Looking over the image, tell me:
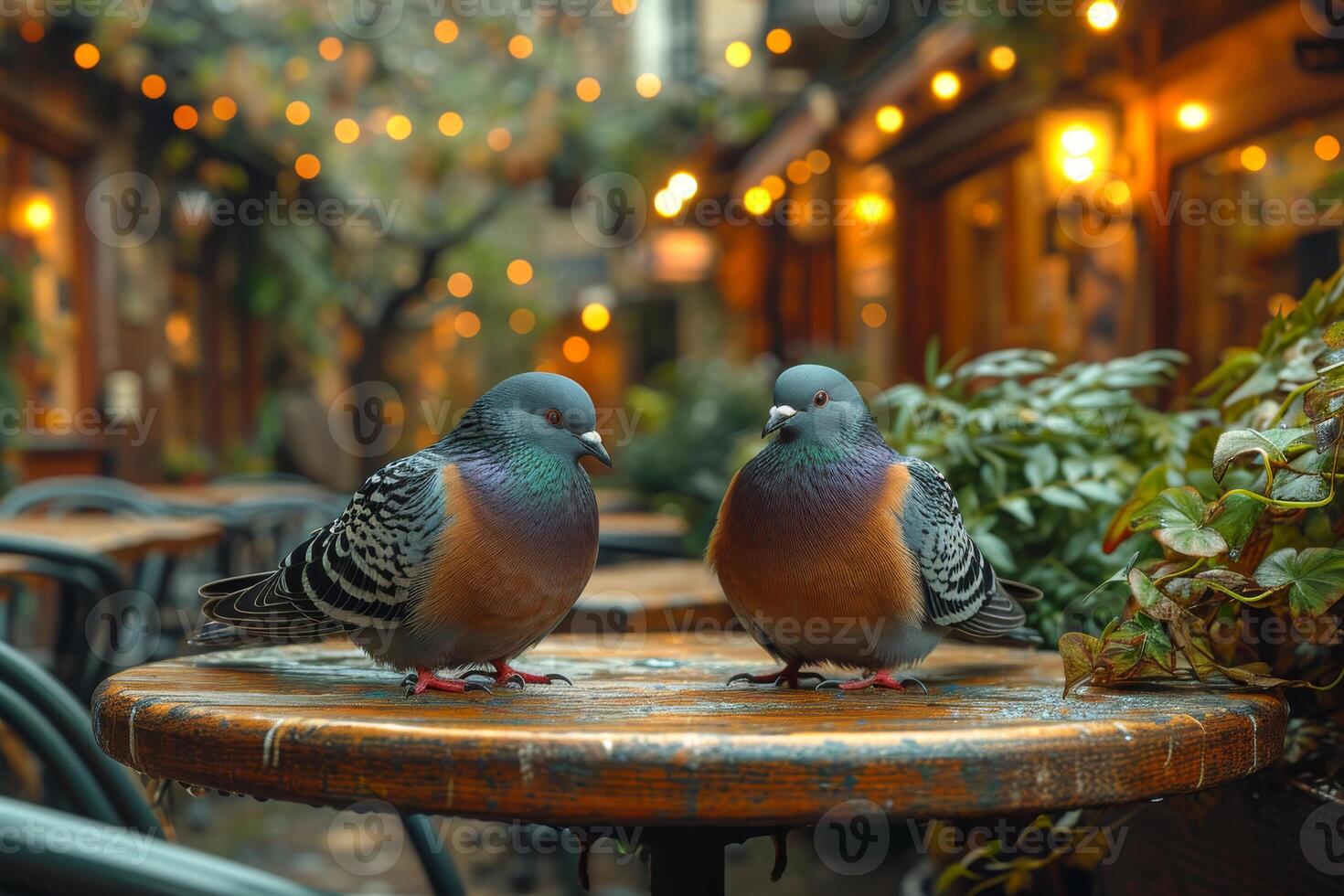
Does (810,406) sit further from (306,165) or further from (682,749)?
(306,165)

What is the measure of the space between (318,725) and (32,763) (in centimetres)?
456

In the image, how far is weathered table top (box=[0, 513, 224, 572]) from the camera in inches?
139

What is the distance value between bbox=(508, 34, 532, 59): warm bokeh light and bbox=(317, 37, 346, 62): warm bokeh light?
5.29 ft

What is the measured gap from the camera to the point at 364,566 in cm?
140

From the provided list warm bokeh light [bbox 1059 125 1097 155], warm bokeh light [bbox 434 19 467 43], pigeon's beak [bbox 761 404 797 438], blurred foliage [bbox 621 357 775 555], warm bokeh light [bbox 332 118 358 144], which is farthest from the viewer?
warm bokeh light [bbox 332 118 358 144]

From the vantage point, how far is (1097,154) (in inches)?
204

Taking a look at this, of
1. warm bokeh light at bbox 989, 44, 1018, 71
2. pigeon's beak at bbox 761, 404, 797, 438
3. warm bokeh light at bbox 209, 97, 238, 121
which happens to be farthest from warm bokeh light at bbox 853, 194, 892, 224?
pigeon's beak at bbox 761, 404, 797, 438

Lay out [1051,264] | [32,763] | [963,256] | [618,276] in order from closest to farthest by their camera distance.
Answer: [32,763] < [1051,264] < [963,256] < [618,276]

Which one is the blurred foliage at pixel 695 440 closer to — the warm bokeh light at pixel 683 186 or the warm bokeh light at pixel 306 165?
the warm bokeh light at pixel 683 186

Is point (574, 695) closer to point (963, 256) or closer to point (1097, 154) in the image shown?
point (1097, 154)

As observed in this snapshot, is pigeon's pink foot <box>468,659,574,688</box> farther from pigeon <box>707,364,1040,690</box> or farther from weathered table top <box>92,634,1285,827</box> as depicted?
pigeon <box>707,364,1040,690</box>

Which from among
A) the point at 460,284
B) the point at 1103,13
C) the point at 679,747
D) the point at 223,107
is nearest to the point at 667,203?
the point at 223,107

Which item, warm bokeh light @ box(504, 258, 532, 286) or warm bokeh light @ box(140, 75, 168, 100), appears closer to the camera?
warm bokeh light @ box(140, 75, 168, 100)

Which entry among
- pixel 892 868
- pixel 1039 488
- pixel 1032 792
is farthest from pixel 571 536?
pixel 892 868
